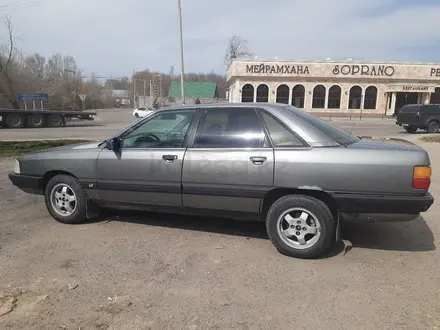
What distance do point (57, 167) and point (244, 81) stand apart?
1865 inches

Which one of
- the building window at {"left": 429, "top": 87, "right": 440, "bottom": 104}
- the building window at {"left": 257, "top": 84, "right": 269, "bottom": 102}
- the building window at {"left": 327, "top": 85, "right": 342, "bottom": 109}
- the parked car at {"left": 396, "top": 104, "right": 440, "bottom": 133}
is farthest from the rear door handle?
the building window at {"left": 429, "top": 87, "right": 440, "bottom": 104}

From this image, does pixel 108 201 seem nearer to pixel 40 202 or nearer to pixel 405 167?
pixel 40 202

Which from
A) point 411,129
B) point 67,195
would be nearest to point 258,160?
point 67,195

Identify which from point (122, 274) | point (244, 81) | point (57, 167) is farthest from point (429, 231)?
point (244, 81)

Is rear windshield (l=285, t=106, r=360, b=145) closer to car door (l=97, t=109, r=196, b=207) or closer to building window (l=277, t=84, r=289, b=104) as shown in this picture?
car door (l=97, t=109, r=196, b=207)

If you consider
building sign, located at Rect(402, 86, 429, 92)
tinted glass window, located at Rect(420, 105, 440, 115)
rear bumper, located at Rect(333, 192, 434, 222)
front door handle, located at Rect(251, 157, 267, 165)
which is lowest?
rear bumper, located at Rect(333, 192, 434, 222)

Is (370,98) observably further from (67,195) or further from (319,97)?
(67,195)

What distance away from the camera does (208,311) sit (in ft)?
9.04

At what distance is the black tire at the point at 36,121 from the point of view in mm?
25270

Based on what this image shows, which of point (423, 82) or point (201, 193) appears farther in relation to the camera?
point (423, 82)

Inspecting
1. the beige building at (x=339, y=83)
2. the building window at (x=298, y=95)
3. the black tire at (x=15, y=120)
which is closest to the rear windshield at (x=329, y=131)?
the black tire at (x=15, y=120)

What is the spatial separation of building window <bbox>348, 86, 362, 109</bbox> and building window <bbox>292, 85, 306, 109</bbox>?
669 cm

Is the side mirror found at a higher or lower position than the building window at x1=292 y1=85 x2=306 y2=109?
lower

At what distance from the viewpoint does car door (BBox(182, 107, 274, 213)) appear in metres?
3.70
